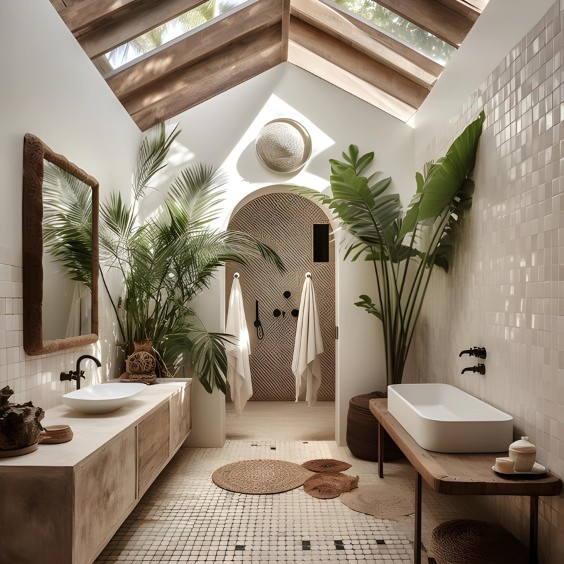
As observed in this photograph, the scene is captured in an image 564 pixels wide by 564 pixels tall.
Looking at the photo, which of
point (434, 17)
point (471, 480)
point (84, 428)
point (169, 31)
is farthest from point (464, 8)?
point (84, 428)

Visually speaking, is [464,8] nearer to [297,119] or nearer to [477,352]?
[297,119]

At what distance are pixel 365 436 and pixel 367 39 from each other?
2959mm

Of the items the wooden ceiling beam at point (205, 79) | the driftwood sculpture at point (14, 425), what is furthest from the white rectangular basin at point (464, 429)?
the wooden ceiling beam at point (205, 79)

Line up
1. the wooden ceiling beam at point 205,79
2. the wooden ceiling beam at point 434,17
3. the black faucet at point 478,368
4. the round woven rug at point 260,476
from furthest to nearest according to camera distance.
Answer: the wooden ceiling beam at point 205,79 < the round woven rug at point 260,476 < the wooden ceiling beam at point 434,17 < the black faucet at point 478,368

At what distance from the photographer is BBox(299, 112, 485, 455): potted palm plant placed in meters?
3.42

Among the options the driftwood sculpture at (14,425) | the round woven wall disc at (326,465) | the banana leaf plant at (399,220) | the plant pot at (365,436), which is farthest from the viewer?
the plant pot at (365,436)

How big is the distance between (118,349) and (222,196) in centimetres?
154

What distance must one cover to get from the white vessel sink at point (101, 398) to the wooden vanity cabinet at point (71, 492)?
6 cm

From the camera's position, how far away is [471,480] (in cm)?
222

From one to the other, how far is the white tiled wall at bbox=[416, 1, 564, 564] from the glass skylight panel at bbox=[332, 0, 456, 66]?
0.61 m

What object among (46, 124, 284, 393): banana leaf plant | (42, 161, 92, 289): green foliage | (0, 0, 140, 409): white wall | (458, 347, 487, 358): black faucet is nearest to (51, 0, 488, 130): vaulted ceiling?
(0, 0, 140, 409): white wall

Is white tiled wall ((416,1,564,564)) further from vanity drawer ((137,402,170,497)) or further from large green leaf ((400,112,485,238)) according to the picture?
vanity drawer ((137,402,170,497))

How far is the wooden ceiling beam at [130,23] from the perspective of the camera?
355 cm

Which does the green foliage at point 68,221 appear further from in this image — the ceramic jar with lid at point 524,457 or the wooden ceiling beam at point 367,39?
the ceramic jar with lid at point 524,457
